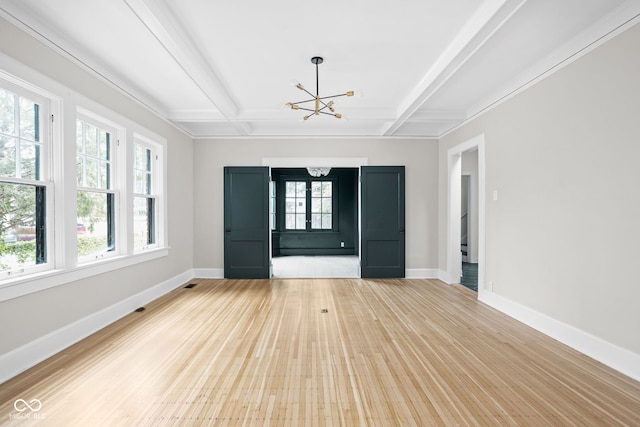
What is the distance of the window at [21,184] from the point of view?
8.23 feet

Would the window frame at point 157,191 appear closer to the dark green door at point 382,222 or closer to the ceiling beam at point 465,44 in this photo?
the dark green door at point 382,222

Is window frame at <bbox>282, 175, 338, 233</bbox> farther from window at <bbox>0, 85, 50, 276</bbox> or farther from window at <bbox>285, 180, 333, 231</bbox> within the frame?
window at <bbox>0, 85, 50, 276</bbox>

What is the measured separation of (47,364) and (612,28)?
5318 mm

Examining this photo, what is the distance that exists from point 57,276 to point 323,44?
3.26m

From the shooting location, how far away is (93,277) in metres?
3.36

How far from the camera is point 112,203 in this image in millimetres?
3883

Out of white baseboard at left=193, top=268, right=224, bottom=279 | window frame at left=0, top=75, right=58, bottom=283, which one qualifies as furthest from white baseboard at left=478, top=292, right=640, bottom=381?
window frame at left=0, top=75, right=58, bottom=283

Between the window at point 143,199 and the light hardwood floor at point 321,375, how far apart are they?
119 cm

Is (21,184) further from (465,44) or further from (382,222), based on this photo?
(382,222)

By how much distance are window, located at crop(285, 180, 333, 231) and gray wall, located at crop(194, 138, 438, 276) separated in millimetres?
3530

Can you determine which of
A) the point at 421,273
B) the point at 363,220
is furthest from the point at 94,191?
the point at 421,273

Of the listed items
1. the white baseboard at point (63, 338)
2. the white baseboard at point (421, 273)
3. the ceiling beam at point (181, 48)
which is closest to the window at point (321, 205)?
the white baseboard at point (421, 273)

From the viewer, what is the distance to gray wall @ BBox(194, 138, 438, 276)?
6102 mm

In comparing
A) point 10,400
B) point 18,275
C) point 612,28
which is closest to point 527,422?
point 612,28
